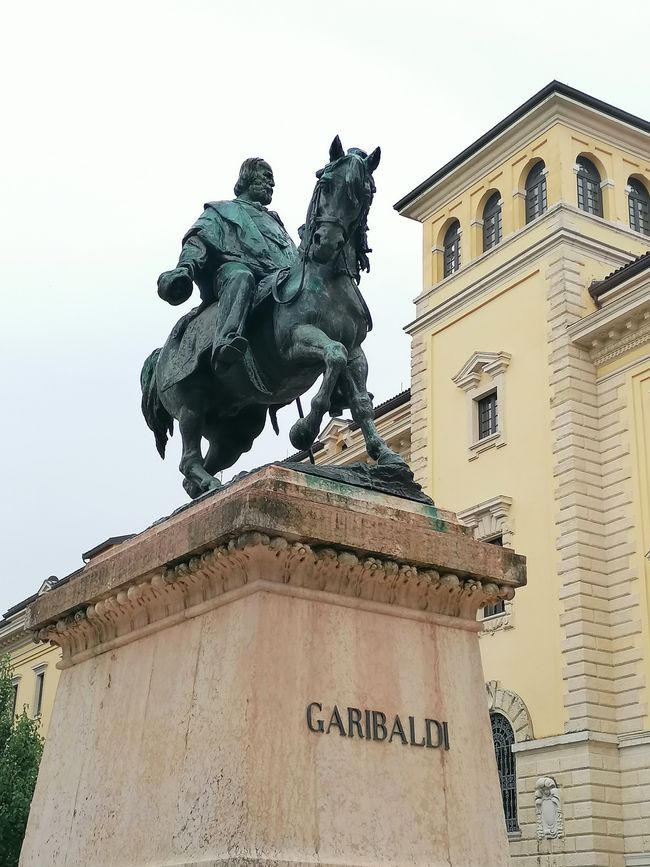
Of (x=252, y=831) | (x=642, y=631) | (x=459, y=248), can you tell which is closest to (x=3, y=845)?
(x=642, y=631)

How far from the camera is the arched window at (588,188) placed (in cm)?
3159

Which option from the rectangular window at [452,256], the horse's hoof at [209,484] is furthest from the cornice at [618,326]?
the horse's hoof at [209,484]

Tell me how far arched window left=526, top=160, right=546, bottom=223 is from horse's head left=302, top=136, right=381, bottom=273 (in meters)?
25.4

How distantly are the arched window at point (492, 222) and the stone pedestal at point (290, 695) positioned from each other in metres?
27.7

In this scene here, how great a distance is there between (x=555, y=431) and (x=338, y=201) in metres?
22.4

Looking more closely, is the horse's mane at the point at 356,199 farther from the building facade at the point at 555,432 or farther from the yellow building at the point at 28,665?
the yellow building at the point at 28,665

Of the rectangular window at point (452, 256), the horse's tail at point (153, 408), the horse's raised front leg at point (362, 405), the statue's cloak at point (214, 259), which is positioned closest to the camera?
the horse's raised front leg at point (362, 405)

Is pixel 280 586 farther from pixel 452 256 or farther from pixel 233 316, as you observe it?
pixel 452 256

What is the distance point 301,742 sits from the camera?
18.0 ft

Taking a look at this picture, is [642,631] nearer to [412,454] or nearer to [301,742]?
[412,454]

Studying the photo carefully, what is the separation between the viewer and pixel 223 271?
7.41m

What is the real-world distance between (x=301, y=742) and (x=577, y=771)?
21.8 meters

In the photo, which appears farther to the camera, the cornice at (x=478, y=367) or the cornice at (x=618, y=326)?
the cornice at (x=478, y=367)

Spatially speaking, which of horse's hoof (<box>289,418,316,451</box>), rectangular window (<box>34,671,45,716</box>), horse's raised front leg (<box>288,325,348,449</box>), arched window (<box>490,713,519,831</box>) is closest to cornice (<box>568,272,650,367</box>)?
arched window (<box>490,713,519,831</box>)
